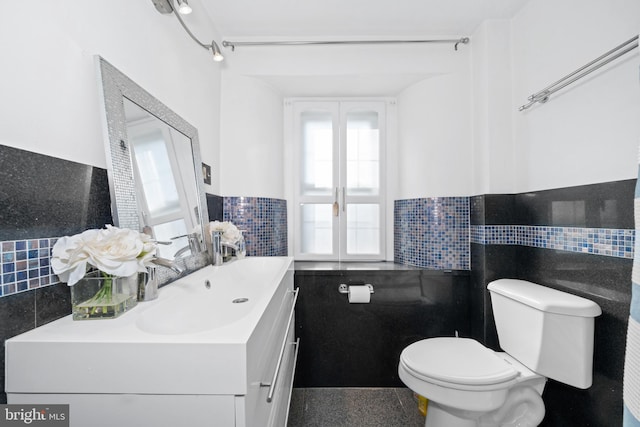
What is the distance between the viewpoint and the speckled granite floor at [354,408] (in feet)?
5.27

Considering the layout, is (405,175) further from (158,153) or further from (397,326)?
(158,153)

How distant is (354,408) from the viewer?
1718 mm

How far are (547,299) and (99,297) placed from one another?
1764 millimetres

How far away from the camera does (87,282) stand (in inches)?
28.1

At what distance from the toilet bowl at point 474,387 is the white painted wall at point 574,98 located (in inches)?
39.3

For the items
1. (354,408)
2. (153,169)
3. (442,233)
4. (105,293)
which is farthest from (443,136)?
(105,293)

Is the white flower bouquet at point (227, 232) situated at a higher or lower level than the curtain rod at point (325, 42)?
lower

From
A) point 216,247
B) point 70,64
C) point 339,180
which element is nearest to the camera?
point 70,64

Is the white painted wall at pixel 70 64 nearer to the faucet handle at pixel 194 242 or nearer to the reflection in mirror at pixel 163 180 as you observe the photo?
the reflection in mirror at pixel 163 180

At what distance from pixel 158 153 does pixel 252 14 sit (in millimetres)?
1180

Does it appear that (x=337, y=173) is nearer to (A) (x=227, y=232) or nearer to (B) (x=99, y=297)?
(A) (x=227, y=232)

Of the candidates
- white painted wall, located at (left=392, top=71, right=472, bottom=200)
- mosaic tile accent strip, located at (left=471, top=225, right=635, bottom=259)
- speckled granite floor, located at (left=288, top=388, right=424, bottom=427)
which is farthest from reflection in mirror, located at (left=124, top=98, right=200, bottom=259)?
mosaic tile accent strip, located at (left=471, top=225, right=635, bottom=259)

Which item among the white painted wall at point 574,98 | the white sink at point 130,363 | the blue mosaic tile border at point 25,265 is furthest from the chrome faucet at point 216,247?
the white painted wall at point 574,98

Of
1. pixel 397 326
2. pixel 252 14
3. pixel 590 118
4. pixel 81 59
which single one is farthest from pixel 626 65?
pixel 81 59
